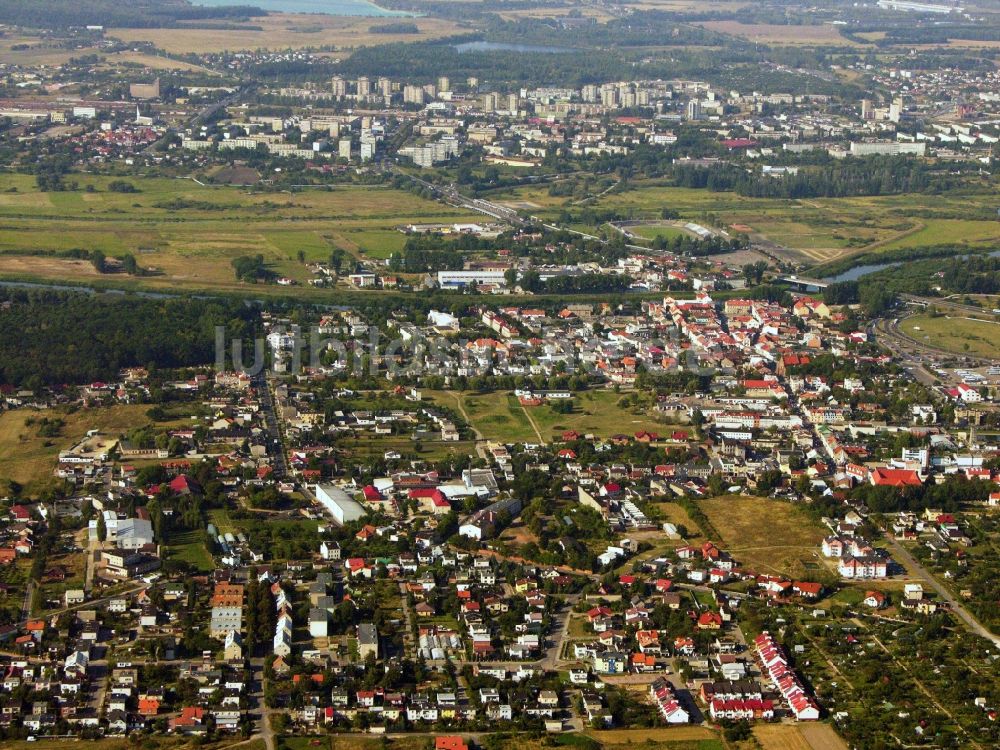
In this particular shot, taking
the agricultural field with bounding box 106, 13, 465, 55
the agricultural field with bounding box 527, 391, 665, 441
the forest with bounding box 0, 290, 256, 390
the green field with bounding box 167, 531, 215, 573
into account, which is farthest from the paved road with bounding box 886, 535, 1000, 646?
the agricultural field with bounding box 106, 13, 465, 55

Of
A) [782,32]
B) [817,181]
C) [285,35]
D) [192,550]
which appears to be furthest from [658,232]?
[782,32]

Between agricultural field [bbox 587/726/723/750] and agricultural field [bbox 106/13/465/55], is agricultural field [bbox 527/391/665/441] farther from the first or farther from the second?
agricultural field [bbox 106/13/465/55]

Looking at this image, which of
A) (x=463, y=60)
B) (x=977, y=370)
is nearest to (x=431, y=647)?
(x=977, y=370)

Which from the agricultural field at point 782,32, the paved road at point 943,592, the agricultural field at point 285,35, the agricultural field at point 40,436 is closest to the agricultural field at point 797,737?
the paved road at point 943,592

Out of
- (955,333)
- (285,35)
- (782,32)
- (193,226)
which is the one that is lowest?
(285,35)

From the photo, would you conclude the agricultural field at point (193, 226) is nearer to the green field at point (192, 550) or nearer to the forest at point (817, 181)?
the forest at point (817, 181)

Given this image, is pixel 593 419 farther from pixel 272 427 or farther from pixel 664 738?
pixel 664 738

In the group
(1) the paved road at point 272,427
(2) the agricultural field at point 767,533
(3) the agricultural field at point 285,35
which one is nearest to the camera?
(2) the agricultural field at point 767,533
